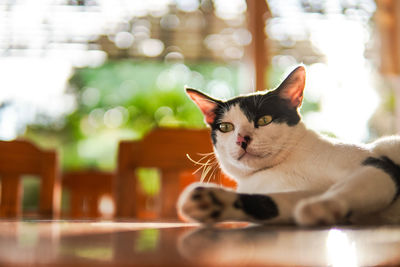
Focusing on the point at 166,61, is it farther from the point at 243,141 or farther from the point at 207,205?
the point at 207,205

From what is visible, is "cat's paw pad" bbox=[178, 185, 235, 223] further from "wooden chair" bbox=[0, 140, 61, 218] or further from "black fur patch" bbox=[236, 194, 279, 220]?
"wooden chair" bbox=[0, 140, 61, 218]

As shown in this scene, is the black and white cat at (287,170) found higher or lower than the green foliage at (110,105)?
lower

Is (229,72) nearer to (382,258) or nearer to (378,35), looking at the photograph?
(378,35)

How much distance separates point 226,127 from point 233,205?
41 centimetres

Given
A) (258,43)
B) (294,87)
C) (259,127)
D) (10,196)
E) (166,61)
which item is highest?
(166,61)

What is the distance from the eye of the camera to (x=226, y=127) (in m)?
0.92

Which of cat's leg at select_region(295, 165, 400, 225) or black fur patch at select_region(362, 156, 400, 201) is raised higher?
black fur patch at select_region(362, 156, 400, 201)

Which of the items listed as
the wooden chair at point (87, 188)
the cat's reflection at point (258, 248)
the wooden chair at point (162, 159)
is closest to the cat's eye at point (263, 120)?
the cat's reflection at point (258, 248)

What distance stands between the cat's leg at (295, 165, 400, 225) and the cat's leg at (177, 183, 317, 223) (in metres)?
0.05

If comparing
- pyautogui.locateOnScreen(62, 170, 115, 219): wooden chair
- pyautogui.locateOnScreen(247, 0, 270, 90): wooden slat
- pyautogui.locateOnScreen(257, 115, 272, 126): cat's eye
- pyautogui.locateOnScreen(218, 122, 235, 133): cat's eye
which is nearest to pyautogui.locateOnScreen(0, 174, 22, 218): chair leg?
pyautogui.locateOnScreen(62, 170, 115, 219): wooden chair

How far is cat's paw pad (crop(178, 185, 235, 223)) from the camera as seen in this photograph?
0.50 metres

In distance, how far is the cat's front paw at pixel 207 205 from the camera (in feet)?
1.63

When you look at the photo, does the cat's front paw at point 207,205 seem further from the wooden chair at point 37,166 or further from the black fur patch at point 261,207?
the wooden chair at point 37,166

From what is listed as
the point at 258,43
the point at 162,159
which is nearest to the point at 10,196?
the point at 162,159
